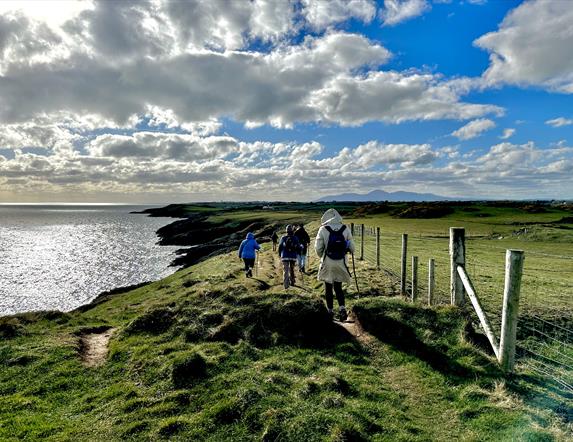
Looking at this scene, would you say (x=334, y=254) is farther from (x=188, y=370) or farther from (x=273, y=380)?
(x=188, y=370)

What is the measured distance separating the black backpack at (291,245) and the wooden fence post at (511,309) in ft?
34.2

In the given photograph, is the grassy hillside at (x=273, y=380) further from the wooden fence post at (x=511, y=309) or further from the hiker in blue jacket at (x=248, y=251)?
the hiker in blue jacket at (x=248, y=251)

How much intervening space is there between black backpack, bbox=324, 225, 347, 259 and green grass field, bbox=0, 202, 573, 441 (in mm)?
1570

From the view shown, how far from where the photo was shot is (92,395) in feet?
27.2

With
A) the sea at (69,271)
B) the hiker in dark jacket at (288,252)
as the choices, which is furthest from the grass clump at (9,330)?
the sea at (69,271)

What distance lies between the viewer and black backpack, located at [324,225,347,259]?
11336mm

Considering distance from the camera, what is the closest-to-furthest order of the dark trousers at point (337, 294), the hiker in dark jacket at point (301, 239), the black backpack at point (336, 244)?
1. the black backpack at point (336, 244)
2. the dark trousers at point (337, 294)
3. the hiker in dark jacket at point (301, 239)

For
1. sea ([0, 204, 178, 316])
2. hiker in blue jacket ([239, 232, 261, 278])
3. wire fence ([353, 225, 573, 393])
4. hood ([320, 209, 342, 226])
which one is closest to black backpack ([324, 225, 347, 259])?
hood ([320, 209, 342, 226])

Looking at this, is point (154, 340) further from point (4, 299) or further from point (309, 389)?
point (4, 299)

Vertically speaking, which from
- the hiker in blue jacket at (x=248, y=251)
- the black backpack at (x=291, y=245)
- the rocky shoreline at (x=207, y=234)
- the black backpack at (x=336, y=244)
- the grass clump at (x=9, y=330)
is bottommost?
the rocky shoreline at (x=207, y=234)

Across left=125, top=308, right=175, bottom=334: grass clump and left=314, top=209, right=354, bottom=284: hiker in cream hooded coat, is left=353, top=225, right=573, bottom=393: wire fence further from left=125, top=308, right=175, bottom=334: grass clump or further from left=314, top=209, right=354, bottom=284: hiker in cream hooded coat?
left=125, top=308, right=175, bottom=334: grass clump

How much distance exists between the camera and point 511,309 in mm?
8062

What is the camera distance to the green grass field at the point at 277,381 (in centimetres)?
645

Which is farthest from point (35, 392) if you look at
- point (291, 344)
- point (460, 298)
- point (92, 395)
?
point (460, 298)
